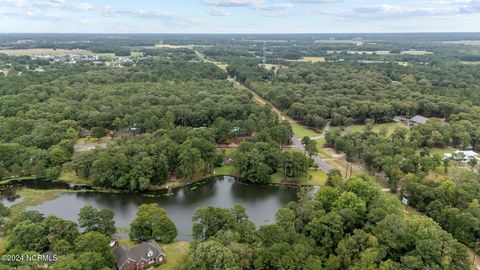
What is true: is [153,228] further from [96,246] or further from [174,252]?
[96,246]

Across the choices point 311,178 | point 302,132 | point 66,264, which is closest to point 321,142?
→ point 302,132

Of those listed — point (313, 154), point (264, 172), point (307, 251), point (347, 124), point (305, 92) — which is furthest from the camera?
point (305, 92)

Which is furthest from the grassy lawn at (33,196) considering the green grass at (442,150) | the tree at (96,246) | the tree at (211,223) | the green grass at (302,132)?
the green grass at (442,150)

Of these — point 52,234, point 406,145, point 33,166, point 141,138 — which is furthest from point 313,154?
point 33,166

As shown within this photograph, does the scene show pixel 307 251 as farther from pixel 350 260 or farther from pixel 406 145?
pixel 406 145

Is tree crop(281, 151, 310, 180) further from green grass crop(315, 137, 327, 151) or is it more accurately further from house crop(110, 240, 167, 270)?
house crop(110, 240, 167, 270)

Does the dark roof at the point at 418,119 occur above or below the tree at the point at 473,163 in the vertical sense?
above

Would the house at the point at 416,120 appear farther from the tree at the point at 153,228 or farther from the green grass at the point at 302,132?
the tree at the point at 153,228
